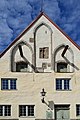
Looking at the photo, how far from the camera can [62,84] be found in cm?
3241

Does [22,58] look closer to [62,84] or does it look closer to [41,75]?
[41,75]

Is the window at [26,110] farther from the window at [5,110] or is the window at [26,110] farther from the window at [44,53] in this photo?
the window at [44,53]

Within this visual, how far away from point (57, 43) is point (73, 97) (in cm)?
525

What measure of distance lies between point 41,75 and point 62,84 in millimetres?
2084

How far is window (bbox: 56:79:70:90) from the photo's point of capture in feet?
106

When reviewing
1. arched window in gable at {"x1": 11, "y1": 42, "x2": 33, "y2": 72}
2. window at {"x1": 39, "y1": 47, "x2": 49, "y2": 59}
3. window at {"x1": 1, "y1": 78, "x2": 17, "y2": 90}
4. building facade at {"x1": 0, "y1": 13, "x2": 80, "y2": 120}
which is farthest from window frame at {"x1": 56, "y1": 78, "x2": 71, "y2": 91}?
window at {"x1": 1, "y1": 78, "x2": 17, "y2": 90}

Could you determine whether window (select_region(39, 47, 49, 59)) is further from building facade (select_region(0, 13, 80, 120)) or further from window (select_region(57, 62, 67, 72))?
window (select_region(57, 62, 67, 72))

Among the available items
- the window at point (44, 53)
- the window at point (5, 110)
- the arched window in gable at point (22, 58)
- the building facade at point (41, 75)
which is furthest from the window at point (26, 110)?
the window at point (44, 53)

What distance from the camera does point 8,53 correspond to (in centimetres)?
3272

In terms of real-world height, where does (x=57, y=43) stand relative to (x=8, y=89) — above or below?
above

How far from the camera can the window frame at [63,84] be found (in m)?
32.3

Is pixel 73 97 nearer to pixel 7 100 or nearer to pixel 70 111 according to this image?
pixel 70 111

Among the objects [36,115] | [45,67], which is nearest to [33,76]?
[45,67]

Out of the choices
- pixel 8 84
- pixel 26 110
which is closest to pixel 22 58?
pixel 8 84
